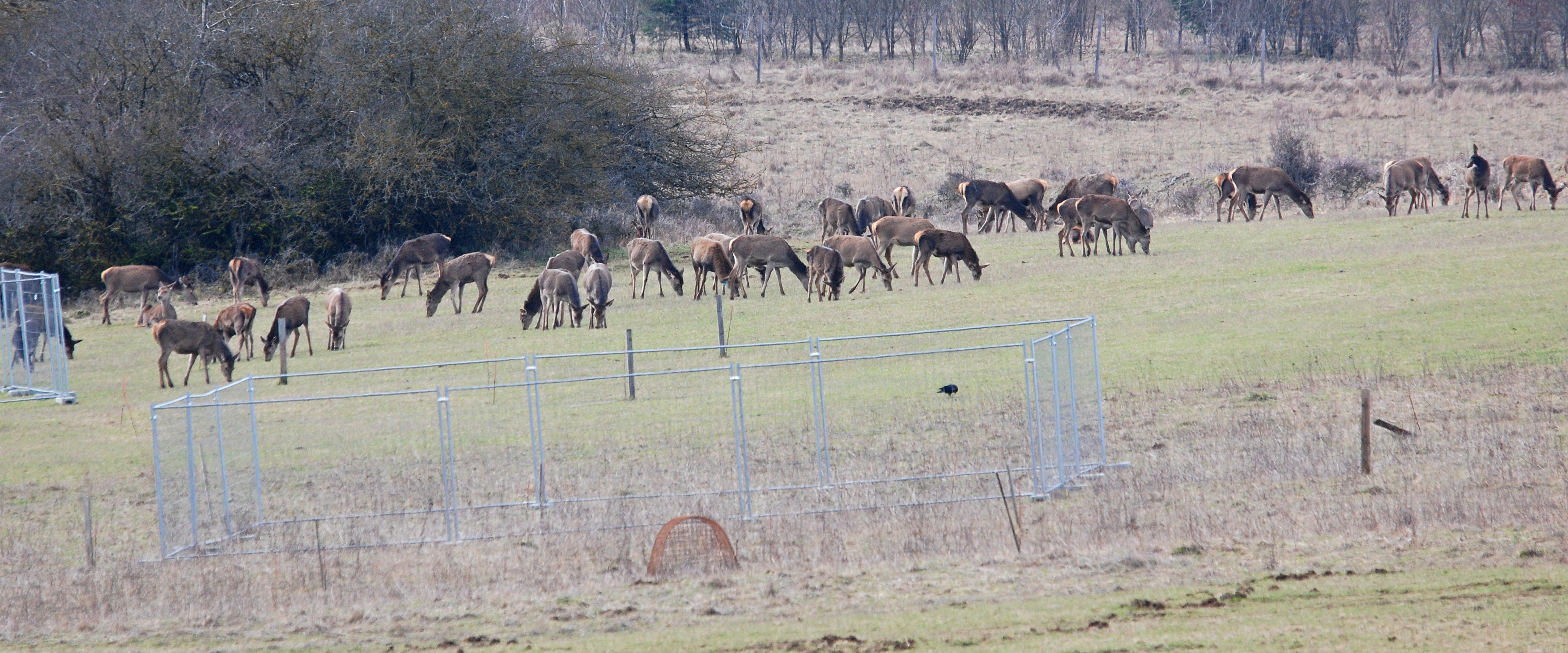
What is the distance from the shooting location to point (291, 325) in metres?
23.5

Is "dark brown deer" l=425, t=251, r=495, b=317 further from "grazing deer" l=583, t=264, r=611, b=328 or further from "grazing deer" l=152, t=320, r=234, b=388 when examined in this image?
"grazing deer" l=152, t=320, r=234, b=388

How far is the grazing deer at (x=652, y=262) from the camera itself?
28.1 meters

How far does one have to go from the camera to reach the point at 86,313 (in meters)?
31.3

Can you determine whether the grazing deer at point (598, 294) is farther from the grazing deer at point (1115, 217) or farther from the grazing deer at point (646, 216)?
the grazing deer at point (1115, 217)

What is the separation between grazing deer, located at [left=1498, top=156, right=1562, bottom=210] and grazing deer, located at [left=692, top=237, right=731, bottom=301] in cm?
2107

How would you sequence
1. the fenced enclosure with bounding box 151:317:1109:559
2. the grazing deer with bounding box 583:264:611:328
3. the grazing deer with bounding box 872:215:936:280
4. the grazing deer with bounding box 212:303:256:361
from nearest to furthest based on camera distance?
1. the fenced enclosure with bounding box 151:317:1109:559
2. the grazing deer with bounding box 212:303:256:361
3. the grazing deer with bounding box 583:264:611:328
4. the grazing deer with bounding box 872:215:936:280

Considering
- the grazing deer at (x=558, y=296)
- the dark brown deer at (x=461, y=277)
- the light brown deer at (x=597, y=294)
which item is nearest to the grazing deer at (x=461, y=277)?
the dark brown deer at (x=461, y=277)

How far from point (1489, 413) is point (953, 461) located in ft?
19.6

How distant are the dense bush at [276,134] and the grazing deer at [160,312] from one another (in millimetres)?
5847

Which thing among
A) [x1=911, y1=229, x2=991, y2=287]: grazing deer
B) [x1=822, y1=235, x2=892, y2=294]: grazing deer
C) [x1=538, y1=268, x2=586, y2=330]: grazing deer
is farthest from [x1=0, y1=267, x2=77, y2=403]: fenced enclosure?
[x1=911, y1=229, x2=991, y2=287]: grazing deer

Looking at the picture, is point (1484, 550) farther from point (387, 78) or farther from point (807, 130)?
point (807, 130)

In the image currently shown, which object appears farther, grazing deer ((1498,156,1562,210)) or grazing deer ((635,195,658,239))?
grazing deer ((635,195,658,239))

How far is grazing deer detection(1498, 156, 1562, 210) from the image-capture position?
3447 cm

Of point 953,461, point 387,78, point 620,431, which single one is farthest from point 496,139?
point 953,461
